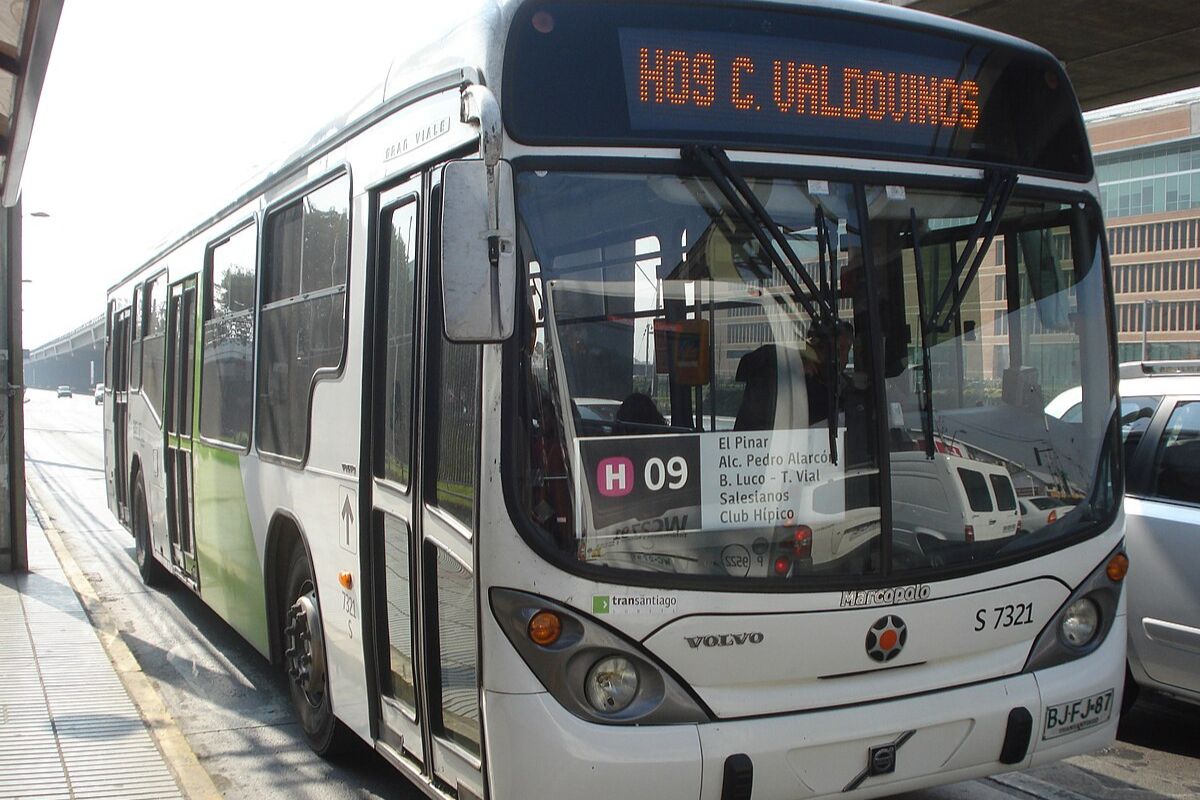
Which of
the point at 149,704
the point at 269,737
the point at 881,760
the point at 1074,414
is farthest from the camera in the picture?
the point at 149,704

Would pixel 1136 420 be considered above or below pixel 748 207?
below

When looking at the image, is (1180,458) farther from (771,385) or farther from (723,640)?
(723,640)

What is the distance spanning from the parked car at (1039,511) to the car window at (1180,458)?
201 centimetres

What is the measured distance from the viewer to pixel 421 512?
422 cm

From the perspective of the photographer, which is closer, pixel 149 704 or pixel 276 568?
pixel 276 568

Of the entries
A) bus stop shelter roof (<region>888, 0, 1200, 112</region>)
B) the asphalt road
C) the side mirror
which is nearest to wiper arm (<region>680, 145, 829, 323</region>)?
the side mirror

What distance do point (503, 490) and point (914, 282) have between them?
1566 mm

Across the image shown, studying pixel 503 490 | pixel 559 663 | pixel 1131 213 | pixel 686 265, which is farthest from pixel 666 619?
pixel 1131 213

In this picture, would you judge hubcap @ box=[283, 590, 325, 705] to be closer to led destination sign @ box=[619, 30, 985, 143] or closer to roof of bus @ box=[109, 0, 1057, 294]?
roof of bus @ box=[109, 0, 1057, 294]

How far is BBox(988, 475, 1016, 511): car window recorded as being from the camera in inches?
163

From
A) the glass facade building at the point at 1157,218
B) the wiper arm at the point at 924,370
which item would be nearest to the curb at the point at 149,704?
the wiper arm at the point at 924,370

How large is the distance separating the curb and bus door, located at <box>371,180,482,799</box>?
4.28 ft

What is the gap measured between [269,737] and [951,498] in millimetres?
4194

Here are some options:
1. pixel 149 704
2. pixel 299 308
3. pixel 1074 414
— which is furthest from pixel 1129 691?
pixel 149 704
